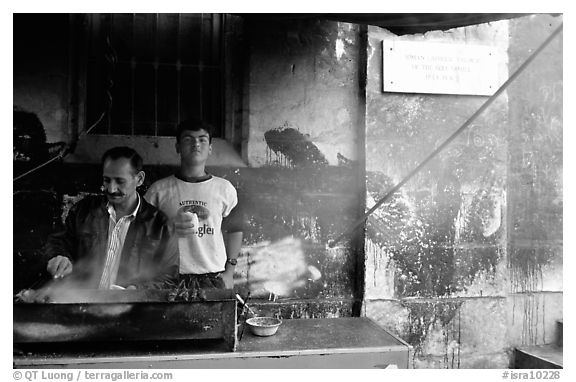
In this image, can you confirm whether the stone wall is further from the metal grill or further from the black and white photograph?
the metal grill

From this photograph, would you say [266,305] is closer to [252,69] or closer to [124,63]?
[252,69]

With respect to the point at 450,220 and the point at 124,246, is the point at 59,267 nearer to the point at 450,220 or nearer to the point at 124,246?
the point at 124,246

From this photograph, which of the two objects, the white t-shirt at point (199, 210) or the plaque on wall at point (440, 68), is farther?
the plaque on wall at point (440, 68)

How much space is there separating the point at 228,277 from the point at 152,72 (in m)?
1.86

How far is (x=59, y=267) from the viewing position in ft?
10.8

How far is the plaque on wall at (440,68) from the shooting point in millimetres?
3943

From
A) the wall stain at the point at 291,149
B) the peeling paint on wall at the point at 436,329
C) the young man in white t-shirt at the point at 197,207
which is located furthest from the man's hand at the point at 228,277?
the peeling paint on wall at the point at 436,329

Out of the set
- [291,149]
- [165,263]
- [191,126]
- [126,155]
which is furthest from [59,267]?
[291,149]

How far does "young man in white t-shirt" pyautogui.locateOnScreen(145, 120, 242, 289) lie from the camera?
12.1 feet

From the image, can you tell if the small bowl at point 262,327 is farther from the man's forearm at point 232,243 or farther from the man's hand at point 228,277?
the man's forearm at point 232,243

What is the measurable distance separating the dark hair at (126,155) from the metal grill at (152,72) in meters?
0.20

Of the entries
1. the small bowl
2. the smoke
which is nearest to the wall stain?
the smoke

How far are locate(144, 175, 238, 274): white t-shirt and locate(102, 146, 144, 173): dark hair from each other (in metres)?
0.21
